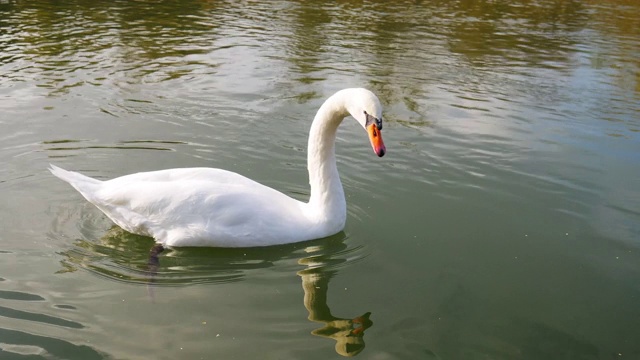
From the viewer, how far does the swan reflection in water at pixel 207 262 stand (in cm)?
545

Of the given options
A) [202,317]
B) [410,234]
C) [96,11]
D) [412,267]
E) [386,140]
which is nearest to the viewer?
[202,317]

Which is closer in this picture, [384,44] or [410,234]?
[410,234]

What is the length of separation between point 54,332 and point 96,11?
1715 centimetres

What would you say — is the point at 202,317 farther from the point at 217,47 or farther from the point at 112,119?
the point at 217,47

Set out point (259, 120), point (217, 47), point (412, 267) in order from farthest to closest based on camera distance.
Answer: point (217, 47), point (259, 120), point (412, 267)

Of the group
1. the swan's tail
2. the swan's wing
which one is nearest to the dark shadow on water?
the swan's wing

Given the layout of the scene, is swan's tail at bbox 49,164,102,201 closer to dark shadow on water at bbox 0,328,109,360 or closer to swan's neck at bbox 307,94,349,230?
dark shadow on water at bbox 0,328,109,360

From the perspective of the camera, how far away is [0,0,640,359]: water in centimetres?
495

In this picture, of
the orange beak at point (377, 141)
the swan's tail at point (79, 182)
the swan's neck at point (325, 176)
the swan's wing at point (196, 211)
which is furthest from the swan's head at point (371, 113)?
the swan's tail at point (79, 182)

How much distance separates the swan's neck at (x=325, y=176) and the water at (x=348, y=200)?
0.26 metres

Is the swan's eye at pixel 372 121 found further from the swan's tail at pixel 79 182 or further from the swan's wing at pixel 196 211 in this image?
the swan's tail at pixel 79 182

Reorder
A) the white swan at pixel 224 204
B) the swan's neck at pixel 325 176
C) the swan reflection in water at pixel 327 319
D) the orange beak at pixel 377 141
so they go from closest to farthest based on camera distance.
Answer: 1. the swan reflection in water at pixel 327 319
2. the orange beak at pixel 377 141
3. the white swan at pixel 224 204
4. the swan's neck at pixel 325 176

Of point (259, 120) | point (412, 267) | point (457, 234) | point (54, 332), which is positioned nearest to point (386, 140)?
point (259, 120)

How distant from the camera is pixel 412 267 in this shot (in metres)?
5.92
